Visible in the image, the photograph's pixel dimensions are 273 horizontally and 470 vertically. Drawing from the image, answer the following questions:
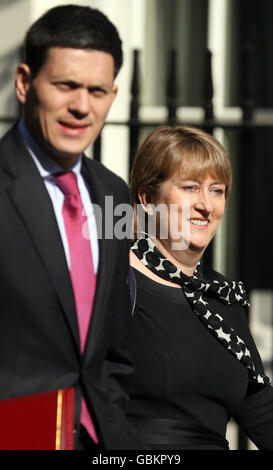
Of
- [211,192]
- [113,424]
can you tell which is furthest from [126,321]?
[211,192]

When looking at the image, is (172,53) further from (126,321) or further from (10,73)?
(126,321)

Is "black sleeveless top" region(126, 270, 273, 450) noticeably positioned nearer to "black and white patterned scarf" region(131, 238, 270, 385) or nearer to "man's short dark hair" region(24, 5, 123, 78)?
"black and white patterned scarf" region(131, 238, 270, 385)

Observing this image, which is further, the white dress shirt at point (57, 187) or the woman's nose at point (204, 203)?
the woman's nose at point (204, 203)

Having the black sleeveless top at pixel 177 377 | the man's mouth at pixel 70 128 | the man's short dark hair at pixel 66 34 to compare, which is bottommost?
the black sleeveless top at pixel 177 377

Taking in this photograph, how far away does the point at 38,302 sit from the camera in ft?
6.88

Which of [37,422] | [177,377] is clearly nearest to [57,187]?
[37,422]

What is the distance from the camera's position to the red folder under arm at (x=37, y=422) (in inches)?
82.4

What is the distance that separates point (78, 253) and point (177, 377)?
2.38ft

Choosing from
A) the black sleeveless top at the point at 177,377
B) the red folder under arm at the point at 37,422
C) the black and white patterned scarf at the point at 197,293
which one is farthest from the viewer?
the black and white patterned scarf at the point at 197,293

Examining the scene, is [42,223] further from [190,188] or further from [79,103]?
[190,188]

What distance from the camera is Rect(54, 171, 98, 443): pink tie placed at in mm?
2160

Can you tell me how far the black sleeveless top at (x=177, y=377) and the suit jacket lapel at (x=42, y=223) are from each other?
2.16 ft

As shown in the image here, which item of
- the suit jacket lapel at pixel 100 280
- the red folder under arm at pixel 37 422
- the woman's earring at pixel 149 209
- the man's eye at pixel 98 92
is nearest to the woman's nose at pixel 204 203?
the woman's earring at pixel 149 209

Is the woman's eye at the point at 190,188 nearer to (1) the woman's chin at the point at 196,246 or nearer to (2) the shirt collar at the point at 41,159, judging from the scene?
(1) the woman's chin at the point at 196,246
